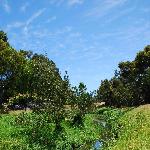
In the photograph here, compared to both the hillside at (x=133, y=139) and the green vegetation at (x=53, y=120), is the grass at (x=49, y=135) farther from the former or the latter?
the hillside at (x=133, y=139)

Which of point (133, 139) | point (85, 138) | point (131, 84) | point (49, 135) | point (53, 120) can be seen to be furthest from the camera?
point (131, 84)

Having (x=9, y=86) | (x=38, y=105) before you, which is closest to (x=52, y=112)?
(x=38, y=105)

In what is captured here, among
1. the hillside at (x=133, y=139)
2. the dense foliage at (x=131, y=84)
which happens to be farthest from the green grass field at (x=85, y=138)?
the dense foliage at (x=131, y=84)

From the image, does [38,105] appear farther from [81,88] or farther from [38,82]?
[81,88]

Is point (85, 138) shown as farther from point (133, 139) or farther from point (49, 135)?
point (133, 139)

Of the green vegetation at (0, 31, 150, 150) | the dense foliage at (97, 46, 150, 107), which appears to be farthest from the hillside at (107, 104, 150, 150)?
the dense foliage at (97, 46, 150, 107)

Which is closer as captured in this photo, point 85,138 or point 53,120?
point 85,138

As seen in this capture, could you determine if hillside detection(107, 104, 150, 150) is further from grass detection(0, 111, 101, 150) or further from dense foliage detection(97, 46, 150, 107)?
dense foliage detection(97, 46, 150, 107)

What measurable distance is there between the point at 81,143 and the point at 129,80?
62.2 metres

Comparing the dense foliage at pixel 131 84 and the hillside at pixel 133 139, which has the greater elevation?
the dense foliage at pixel 131 84

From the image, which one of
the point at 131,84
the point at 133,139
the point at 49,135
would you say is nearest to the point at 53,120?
the point at 49,135

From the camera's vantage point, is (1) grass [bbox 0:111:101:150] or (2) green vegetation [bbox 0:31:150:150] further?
(2) green vegetation [bbox 0:31:150:150]

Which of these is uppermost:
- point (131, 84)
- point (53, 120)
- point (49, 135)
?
point (131, 84)

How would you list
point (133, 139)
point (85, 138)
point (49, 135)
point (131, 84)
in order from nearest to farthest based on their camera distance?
point (133, 139), point (49, 135), point (85, 138), point (131, 84)
